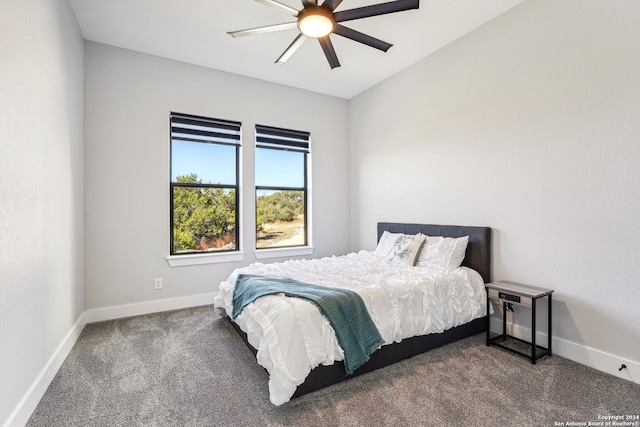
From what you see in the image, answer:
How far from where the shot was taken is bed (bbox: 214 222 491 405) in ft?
5.94

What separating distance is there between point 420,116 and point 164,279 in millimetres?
3821

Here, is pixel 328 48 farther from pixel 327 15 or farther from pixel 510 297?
pixel 510 297

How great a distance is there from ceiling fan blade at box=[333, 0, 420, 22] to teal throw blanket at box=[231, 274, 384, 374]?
2089 mm

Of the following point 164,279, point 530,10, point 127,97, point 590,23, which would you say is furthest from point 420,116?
point 164,279

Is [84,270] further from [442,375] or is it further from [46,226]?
[442,375]

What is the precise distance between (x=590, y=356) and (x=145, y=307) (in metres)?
4.37

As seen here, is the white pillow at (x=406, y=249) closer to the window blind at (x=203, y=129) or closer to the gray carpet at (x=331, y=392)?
the gray carpet at (x=331, y=392)

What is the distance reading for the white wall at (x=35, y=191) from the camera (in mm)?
1556

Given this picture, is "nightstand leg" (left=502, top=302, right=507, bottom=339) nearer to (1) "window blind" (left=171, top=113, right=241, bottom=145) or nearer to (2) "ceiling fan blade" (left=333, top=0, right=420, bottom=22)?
(2) "ceiling fan blade" (left=333, top=0, right=420, bottom=22)

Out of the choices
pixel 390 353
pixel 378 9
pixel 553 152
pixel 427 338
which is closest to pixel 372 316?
pixel 390 353

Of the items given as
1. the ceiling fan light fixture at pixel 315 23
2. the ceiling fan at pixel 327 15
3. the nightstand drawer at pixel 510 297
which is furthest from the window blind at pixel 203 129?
the nightstand drawer at pixel 510 297

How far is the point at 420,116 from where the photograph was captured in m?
3.70

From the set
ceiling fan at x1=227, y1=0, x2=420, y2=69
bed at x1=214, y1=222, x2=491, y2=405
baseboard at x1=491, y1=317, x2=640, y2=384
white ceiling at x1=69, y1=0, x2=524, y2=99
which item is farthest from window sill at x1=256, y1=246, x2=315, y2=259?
baseboard at x1=491, y1=317, x2=640, y2=384

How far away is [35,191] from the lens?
1942 millimetres
